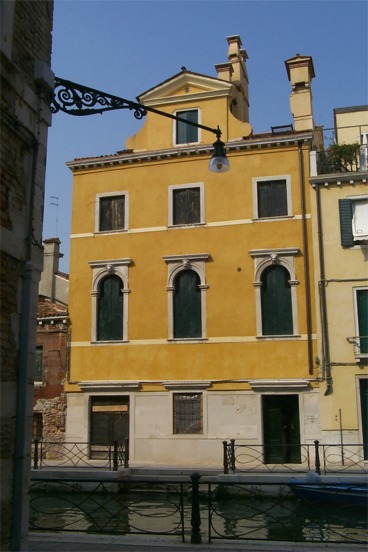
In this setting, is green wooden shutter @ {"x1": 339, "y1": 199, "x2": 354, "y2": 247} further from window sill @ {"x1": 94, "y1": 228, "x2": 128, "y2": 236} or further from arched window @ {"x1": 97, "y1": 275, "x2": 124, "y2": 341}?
arched window @ {"x1": 97, "y1": 275, "x2": 124, "y2": 341}

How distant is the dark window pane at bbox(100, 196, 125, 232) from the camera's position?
2145 centimetres

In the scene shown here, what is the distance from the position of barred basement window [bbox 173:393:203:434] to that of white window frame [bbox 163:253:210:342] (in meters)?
1.82

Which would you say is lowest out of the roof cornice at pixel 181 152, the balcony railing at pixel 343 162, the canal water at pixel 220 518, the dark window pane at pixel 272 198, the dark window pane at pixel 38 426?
the canal water at pixel 220 518

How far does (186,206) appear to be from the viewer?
68.3 feet

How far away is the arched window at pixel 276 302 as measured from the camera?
19109 millimetres

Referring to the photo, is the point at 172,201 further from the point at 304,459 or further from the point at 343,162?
the point at 304,459

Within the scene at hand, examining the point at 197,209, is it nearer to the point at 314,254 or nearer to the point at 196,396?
the point at 314,254

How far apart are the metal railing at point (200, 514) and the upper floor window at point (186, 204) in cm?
866

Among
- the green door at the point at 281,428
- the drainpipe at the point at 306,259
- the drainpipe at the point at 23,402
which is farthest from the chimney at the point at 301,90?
the drainpipe at the point at 23,402

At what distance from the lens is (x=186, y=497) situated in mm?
14633

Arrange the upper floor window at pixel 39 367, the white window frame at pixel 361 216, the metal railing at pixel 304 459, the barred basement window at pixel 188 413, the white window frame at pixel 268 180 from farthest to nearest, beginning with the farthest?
the upper floor window at pixel 39 367 < the white window frame at pixel 268 180 < the barred basement window at pixel 188 413 < the white window frame at pixel 361 216 < the metal railing at pixel 304 459

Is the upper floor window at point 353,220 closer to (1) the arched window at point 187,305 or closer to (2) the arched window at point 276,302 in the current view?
(2) the arched window at point 276,302

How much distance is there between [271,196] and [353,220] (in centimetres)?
276

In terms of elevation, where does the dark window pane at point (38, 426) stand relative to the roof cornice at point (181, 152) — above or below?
below
